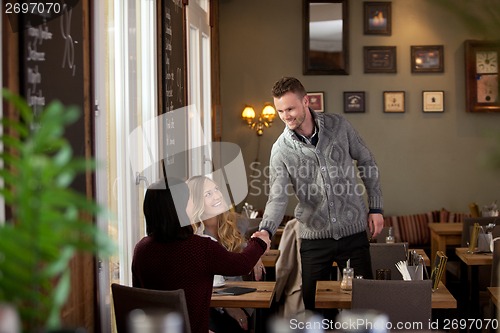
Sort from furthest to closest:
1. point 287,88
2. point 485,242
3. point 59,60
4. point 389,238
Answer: point 389,238 < point 485,242 < point 287,88 < point 59,60

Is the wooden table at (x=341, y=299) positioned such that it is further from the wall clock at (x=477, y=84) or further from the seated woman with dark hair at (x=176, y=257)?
the wall clock at (x=477, y=84)

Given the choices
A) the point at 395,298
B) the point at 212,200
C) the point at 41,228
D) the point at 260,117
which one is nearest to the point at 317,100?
the point at 260,117

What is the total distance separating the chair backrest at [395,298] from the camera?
373cm

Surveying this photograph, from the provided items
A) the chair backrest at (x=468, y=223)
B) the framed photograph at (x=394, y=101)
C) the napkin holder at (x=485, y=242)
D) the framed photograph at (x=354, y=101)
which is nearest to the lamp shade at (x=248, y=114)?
the framed photograph at (x=354, y=101)

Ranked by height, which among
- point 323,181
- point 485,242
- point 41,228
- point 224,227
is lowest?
point 485,242

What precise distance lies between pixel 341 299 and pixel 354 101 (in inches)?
192

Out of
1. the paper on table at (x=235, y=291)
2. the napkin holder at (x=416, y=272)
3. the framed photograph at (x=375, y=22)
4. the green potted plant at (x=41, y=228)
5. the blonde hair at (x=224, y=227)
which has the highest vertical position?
the framed photograph at (x=375, y=22)

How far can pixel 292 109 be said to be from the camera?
471 cm

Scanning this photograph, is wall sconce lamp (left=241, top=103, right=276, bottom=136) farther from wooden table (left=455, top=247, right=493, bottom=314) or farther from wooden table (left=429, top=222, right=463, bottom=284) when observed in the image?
wooden table (left=455, top=247, right=493, bottom=314)

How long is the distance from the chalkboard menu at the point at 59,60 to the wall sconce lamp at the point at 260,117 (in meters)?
5.47

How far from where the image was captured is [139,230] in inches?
190

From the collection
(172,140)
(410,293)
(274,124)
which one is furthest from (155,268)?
(274,124)

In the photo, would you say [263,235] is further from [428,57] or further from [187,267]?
[428,57]

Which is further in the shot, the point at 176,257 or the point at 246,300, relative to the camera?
the point at 246,300
